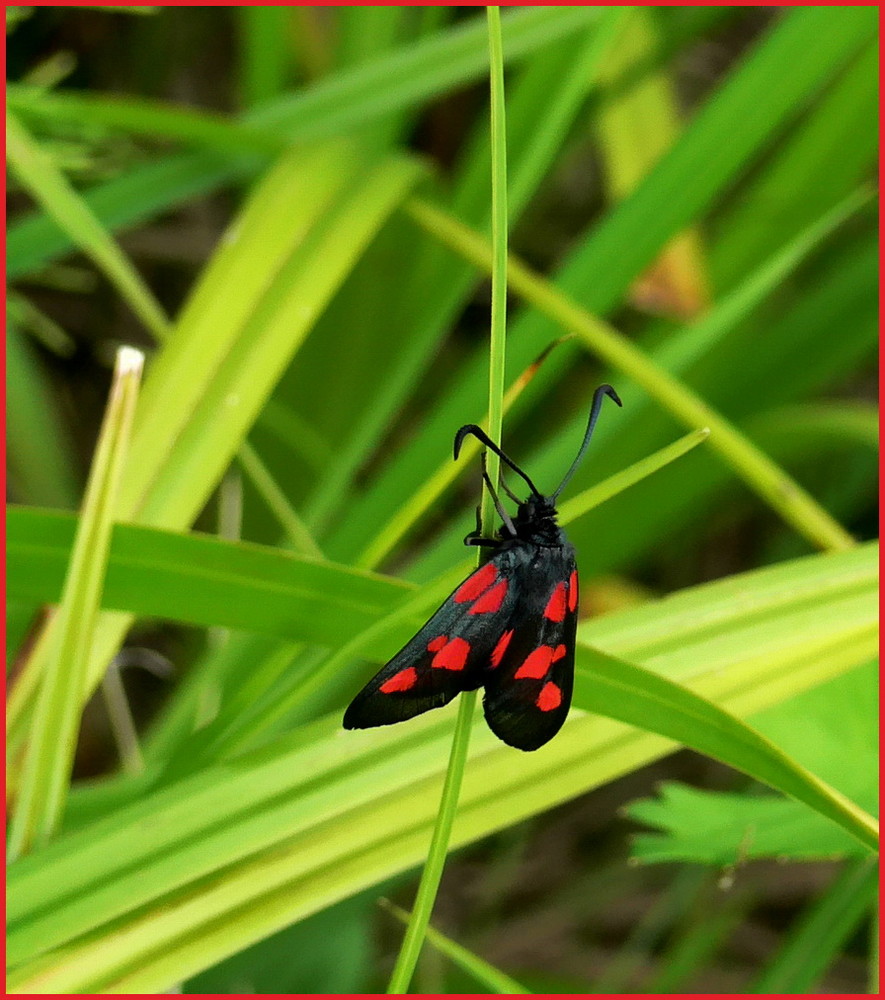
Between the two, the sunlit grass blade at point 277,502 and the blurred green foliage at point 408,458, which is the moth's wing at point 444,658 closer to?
the blurred green foliage at point 408,458

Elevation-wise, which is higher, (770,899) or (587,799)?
(587,799)

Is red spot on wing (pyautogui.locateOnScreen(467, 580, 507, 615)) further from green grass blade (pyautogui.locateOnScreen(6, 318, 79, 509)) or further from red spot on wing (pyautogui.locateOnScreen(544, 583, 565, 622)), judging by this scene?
green grass blade (pyautogui.locateOnScreen(6, 318, 79, 509))

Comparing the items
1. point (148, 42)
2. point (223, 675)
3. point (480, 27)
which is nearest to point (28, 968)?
point (223, 675)

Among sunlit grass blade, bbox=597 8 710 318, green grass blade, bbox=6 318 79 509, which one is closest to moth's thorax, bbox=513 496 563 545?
sunlit grass blade, bbox=597 8 710 318

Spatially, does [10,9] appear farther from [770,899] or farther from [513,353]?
[770,899]

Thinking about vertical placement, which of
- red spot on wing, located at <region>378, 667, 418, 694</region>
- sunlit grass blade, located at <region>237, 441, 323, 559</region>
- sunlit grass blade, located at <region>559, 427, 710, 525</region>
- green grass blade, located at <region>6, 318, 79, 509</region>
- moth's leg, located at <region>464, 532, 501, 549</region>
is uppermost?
green grass blade, located at <region>6, 318, 79, 509</region>

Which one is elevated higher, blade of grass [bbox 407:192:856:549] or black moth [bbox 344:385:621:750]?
blade of grass [bbox 407:192:856:549]

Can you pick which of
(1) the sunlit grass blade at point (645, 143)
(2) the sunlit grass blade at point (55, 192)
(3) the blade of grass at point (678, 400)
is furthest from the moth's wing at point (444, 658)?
(1) the sunlit grass blade at point (645, 143)
